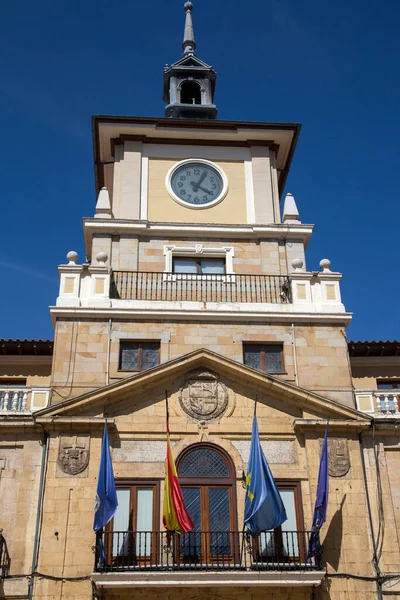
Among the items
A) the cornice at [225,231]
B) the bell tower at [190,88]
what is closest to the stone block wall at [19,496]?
the cornice at [225,231]

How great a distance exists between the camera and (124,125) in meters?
23.4

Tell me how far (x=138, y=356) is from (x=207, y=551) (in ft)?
16.0

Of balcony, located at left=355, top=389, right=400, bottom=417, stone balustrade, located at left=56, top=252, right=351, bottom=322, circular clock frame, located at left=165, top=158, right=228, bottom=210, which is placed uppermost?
circular clock frame, located at left=165, top=158, right=228, bottom=210

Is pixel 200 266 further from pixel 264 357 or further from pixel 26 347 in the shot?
pixel 26 347

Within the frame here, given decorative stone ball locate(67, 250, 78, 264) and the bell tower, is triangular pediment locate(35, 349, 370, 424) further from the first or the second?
the bell tower

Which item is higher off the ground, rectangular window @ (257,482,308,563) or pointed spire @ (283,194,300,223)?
pointed spire @ (283,194,300,223)

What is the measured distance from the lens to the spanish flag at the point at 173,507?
1544cm

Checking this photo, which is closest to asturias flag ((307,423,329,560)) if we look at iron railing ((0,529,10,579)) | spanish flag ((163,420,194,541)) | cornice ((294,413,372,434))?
cornice ((294,413,372,434))

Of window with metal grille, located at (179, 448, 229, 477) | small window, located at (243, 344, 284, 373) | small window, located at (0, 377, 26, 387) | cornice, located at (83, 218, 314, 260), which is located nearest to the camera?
window with metal grille, located at (179, 448, 229, 477)

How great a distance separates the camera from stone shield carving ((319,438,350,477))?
1689 cm

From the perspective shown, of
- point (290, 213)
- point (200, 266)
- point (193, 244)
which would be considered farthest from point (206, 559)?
point (290, 213)

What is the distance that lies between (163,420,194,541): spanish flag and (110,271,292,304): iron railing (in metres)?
5.16

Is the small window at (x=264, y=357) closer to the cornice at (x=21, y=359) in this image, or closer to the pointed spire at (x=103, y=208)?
the cornice at (x=21, y=359)

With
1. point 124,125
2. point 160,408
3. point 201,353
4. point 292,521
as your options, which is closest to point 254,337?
point 201,353
